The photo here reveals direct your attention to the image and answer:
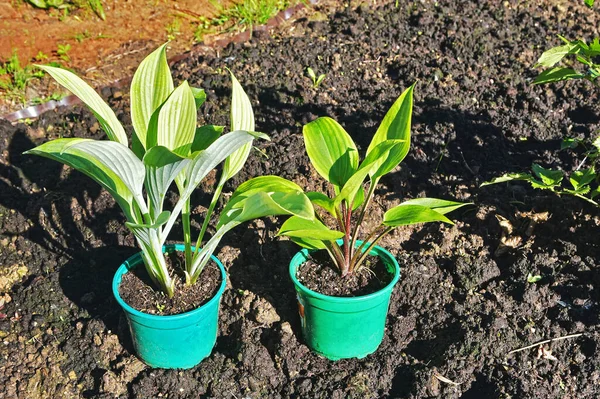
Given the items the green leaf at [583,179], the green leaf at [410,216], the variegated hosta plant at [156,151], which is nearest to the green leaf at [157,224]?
the variegated hosta plant at [156,151]

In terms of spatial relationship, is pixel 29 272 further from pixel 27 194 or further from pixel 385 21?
pixel 385 21

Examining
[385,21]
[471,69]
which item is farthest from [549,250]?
[385,21]

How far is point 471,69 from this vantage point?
13.5 feet

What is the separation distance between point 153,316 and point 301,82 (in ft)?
6.63

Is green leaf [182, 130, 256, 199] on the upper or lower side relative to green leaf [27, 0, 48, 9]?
upper

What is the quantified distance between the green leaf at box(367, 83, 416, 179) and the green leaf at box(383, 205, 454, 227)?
0.48ft

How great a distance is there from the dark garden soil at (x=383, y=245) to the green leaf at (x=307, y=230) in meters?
0.59

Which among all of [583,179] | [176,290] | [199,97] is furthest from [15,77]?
[583,179]

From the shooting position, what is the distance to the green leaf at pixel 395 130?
91.1 inches

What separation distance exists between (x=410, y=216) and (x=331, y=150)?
37 centimetres

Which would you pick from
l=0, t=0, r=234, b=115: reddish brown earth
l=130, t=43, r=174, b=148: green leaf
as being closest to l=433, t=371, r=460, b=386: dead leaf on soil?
l=130, t=43, r=174, b=148: green leaf

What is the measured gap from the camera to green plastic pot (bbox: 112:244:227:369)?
2428 millimetres

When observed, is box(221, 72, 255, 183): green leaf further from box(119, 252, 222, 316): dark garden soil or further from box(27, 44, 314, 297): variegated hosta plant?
box(119, 252, 222, 316): dark garden soil

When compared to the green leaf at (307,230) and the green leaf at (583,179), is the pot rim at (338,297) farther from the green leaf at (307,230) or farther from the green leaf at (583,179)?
the green leaf at (583,179)
